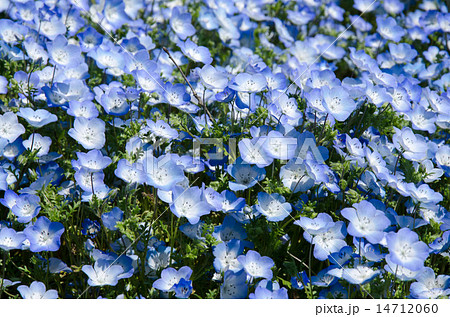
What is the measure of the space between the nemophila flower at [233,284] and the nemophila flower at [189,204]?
0.25 metres

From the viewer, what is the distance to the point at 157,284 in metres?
1.94

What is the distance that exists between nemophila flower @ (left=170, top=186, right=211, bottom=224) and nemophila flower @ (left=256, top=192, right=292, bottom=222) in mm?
228

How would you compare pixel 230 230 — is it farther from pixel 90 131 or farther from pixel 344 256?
pixel 90 131

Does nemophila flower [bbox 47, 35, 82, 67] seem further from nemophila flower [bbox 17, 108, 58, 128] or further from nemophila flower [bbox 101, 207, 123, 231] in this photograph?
nemophila flower [bbox 101, 207, 123, 231]

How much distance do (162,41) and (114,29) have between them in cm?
36

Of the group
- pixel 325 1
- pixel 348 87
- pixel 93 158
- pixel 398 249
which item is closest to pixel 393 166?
pixel 348 87

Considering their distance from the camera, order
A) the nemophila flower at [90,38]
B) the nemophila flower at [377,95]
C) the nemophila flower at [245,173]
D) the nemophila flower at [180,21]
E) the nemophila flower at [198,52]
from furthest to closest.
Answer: the nemophila flower at [180,21] < the nemophila flower at [90,38] < the nemophila flower at [198,52] < the nemophila flower at [377,95] < the nemophila flower at [245,173]

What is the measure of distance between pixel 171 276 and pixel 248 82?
95 centimetres

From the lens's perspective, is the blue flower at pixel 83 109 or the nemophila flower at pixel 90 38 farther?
the nemophila flower at pixel 90 38

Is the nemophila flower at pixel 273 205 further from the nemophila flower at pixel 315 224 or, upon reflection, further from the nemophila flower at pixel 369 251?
the nemophila flower at pixel 369 251

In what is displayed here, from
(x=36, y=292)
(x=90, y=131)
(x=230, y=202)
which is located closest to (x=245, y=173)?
(x=230, y=202)

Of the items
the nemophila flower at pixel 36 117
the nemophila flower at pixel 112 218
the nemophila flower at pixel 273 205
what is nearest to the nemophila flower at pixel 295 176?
the nemophila flower at pixel 273 205

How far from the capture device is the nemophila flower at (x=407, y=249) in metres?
1.91

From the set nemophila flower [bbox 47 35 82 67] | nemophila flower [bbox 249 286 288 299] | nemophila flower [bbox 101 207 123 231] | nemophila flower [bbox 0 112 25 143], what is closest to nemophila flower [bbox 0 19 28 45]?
nemophila flower [bbox 47 35 82 67]
